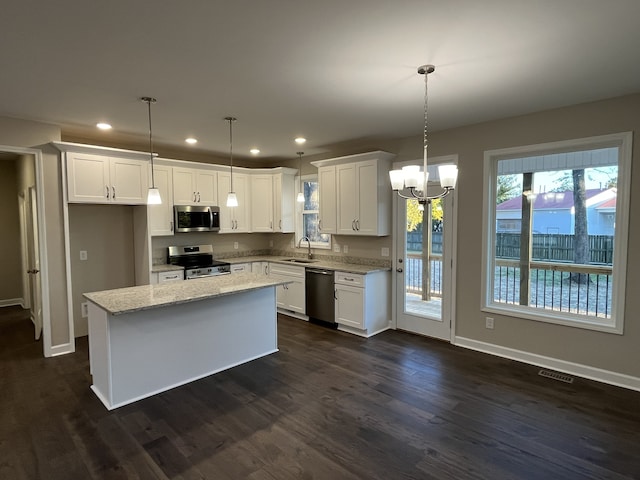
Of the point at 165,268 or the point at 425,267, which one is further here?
the point at 165,268

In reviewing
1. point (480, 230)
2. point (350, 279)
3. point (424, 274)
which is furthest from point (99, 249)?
point (480, 230)

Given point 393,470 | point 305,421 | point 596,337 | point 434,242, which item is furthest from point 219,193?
point 596,337

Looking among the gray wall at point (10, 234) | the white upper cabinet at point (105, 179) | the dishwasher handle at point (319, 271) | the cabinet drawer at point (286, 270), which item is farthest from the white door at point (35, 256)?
the dishwasher handle at point (319, 271)

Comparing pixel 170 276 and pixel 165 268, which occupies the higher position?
pixel 165 268

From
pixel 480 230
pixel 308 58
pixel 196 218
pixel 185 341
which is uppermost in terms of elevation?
pixel 308 58

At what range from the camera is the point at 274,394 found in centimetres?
318

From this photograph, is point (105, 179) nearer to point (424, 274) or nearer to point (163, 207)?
point (163, 207)

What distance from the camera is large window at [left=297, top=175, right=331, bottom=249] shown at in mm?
6051

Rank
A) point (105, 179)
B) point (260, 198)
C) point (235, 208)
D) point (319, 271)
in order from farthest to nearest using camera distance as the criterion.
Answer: point (260, 198), point (235, 208), point (319, 271), point (105, 179)

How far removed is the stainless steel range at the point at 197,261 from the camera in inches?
200

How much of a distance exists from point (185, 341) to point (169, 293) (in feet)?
1.65

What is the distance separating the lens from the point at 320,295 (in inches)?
205

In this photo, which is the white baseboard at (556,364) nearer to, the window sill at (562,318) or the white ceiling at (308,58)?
the window sill at (562,318)

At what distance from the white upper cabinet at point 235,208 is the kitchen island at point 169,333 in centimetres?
196
